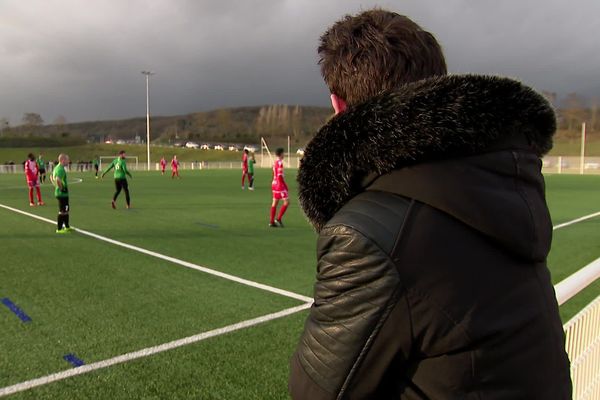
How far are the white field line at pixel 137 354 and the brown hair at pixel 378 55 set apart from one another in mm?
3419

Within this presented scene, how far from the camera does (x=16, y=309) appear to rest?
17.4 feet

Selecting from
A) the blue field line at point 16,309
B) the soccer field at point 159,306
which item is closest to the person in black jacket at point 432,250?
the soccer field at point 159,306

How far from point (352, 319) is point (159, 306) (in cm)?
479

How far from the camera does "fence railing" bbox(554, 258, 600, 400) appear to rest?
7.81 feet

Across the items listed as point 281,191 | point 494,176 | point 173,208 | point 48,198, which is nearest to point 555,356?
point 494,176

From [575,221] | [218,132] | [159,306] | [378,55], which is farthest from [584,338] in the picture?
[218,132]

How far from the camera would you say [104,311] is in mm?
5211

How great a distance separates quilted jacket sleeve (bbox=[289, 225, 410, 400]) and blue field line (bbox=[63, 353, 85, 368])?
11.0 feet

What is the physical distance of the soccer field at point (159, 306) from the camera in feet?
11.8

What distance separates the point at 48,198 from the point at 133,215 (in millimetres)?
8047

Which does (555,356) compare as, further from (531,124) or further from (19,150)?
(19,150)

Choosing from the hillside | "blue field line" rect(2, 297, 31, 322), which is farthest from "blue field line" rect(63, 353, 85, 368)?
the hillside

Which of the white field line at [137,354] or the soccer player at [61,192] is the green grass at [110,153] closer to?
the soccer player at [61,192]

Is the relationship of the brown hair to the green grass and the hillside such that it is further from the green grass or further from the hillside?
the hillside
